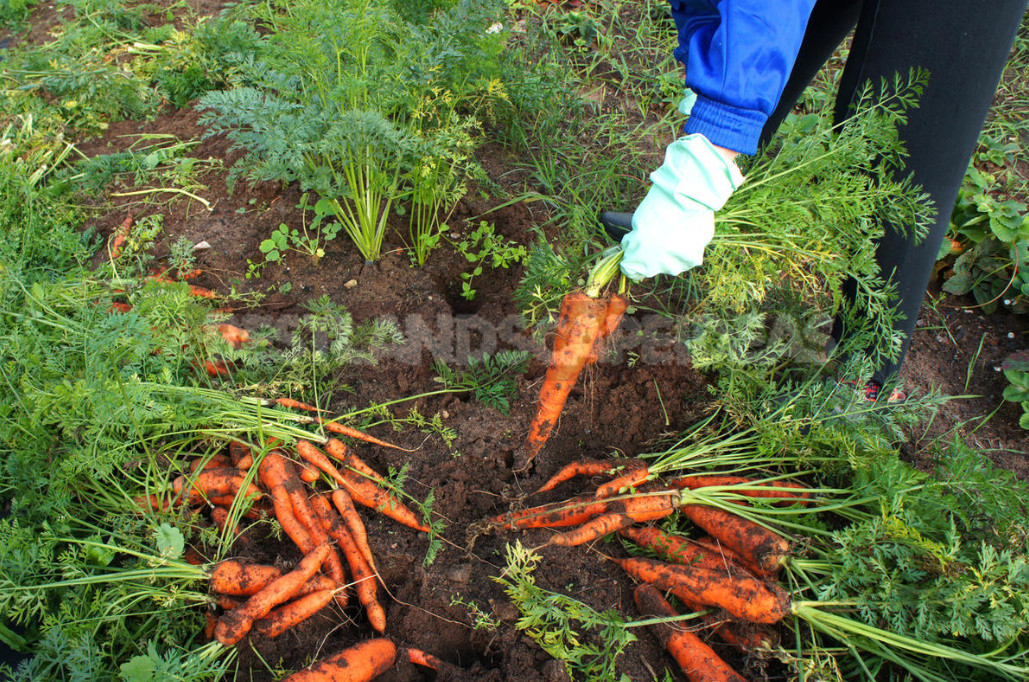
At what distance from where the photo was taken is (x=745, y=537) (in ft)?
5.68

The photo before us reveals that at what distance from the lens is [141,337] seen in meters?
1.87

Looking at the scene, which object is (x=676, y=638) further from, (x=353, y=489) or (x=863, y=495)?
(x=353, y=489)

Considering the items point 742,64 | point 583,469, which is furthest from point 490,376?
point 742,64

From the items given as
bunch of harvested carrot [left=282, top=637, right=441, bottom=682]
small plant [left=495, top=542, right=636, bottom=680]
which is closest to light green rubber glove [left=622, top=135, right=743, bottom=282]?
small plant [left=495, top=542, right=636, bottom=680]

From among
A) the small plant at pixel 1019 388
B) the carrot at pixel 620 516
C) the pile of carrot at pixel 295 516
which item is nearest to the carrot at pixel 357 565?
the pile of carrot at pixel 295 516

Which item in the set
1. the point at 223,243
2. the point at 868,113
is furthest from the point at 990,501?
the point at 223,243

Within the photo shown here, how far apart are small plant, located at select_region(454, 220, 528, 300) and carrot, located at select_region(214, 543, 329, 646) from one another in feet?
3.89

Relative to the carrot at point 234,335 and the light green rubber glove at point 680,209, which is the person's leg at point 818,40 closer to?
the light green rubber glove at point 680,209

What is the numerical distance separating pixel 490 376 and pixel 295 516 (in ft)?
2.63

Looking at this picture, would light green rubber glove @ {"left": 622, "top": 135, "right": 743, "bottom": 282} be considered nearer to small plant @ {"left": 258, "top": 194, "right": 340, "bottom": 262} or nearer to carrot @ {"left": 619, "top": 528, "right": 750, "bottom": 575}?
carrot @ {"left": 619, "top": 528, "right": 750, "bottom": 575}

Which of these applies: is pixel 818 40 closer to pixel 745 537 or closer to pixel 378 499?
pixel 745 537

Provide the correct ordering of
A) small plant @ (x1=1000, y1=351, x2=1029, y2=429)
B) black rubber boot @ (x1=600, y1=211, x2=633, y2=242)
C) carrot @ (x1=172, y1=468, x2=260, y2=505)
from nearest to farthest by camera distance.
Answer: carrot @ (x1=172, y1=468, x2=260, y2=505)
small plant @ (x1=1000, y1=351, x2=1029, y2=429)
black rubber boot @ (x1=600, y1=211, x2=633, y2=242)

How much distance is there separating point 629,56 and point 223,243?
2512 mm

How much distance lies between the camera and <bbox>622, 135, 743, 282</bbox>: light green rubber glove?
1712mm
